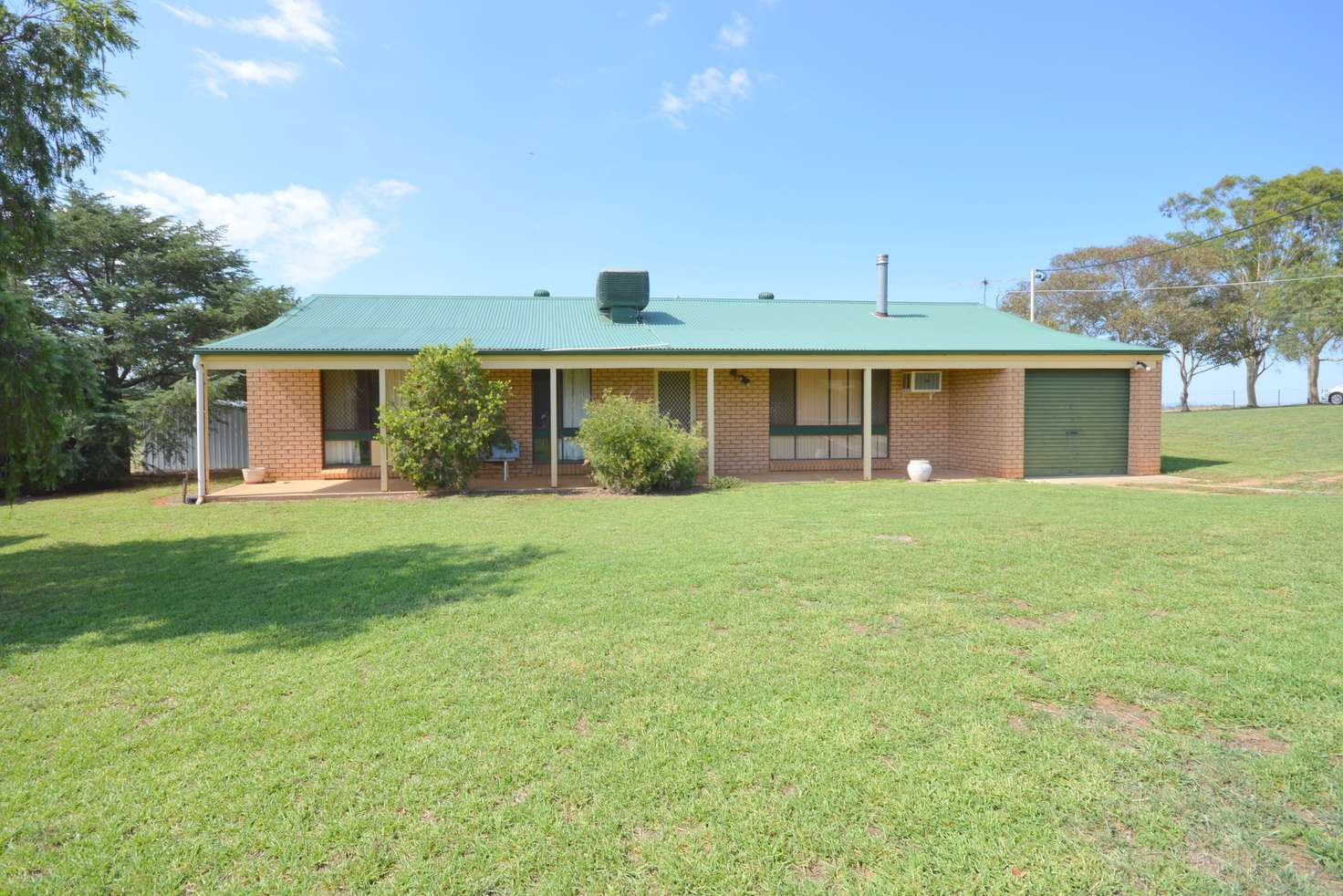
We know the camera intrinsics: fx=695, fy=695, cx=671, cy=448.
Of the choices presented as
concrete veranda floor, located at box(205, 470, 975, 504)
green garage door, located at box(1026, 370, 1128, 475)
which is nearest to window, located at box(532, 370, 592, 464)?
concrete veranda floor, located at box(205, 470, 975, 504)

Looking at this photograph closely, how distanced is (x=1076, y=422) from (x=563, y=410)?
35.4ft

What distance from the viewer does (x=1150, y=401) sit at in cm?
1441

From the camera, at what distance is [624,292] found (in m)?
15.9

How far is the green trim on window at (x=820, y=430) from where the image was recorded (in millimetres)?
15477

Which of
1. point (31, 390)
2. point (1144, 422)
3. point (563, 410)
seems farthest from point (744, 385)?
point (31, 390)

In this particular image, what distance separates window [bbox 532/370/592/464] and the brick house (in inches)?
1.2

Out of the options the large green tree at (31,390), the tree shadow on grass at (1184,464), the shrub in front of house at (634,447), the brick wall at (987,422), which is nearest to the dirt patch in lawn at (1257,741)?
the large green tree at (31,390)

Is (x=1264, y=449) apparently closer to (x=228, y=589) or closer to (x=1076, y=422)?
(x=1076, y=422)

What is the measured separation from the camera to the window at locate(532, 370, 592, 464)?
14797mm

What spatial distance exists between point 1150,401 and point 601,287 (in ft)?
39.4

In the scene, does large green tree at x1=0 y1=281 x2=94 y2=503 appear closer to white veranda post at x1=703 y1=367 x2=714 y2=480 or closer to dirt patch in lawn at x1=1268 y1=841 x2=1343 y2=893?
dirt patch in lawn at x1=1268 y1=841 x2=1343 y2=893

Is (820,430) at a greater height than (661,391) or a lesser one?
lesser

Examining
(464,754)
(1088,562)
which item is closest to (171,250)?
(464,754)

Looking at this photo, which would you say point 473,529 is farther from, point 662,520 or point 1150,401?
point 1150,401
